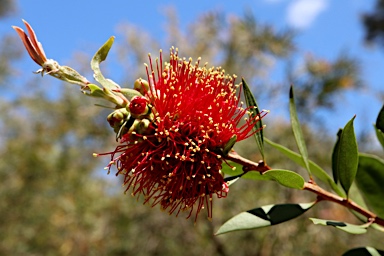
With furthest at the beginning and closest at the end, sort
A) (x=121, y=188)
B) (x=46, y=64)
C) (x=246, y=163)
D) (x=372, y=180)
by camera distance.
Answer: (x=121, y=188)
(x=372, y=180)
(x=246, y=163)
(x=46, y=64)

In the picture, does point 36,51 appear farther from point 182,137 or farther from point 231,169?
point 231,169

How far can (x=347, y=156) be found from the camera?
37.4 inches

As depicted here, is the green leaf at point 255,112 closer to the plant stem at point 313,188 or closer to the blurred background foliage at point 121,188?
the plant stem at point 313,188

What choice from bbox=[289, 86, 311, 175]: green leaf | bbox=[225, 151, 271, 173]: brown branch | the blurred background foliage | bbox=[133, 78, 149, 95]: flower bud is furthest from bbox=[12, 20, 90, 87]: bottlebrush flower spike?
the blurred background foliage

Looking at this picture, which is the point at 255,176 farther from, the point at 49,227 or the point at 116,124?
the point at 49,227

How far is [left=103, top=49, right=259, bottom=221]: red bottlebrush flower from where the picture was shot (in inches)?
36.3

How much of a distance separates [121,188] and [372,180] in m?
3.71

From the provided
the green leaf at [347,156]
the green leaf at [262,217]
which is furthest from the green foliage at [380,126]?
the green leaf at [262,217]

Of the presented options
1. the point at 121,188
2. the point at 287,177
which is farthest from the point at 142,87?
the point at 121,188

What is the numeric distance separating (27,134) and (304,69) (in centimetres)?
530

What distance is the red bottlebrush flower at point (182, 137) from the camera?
3.03 feet

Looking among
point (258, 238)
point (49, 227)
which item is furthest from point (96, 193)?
point (258, 238)

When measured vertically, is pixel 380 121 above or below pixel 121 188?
below

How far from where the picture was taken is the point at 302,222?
10.8 ft
